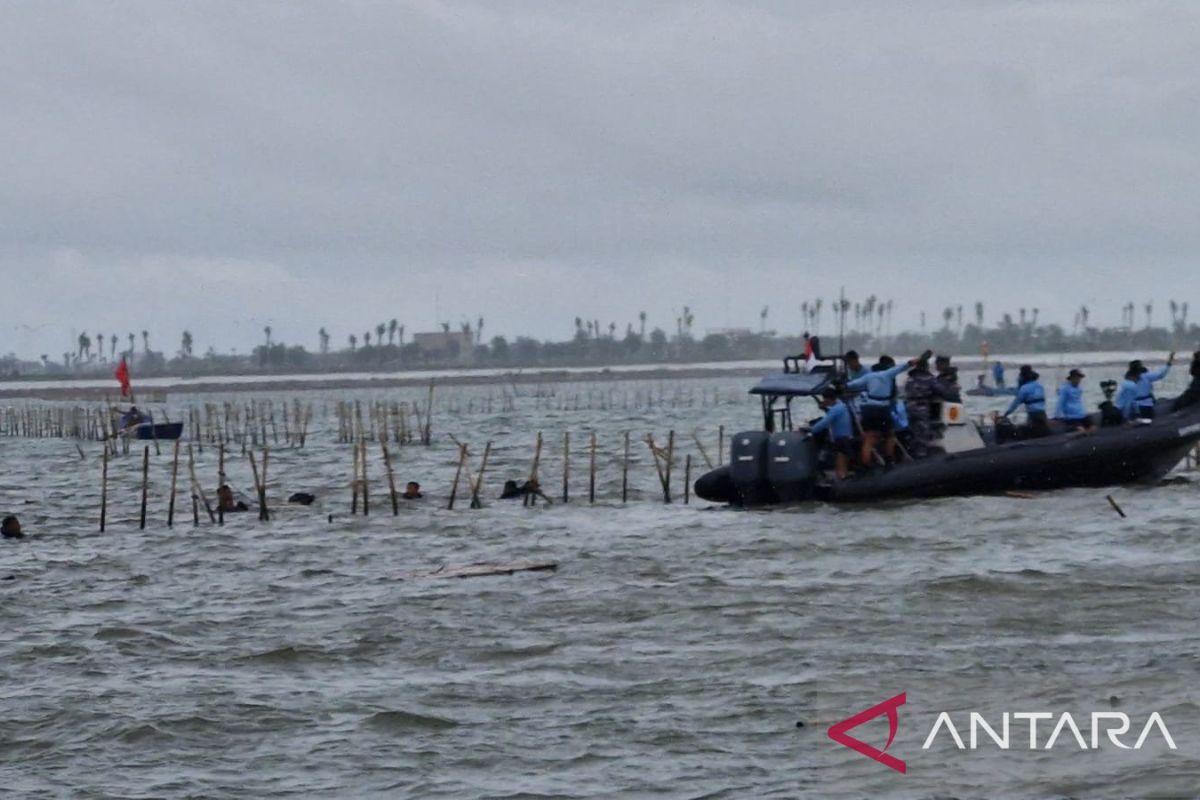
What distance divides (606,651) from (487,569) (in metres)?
6.36

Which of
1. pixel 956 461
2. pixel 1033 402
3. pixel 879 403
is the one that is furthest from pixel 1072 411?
pixel 879 403

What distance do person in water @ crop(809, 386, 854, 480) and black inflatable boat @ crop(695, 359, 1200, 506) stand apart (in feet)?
0.68

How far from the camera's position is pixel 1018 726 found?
1371 cm

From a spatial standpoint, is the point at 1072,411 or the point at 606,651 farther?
the point at 1072,411

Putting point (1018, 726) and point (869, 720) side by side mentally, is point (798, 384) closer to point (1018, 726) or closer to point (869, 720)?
point (869, 720)

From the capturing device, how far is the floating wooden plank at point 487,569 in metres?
23.5

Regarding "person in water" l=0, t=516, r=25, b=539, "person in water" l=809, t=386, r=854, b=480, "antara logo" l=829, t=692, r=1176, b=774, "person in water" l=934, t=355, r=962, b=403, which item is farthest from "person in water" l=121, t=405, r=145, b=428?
"antara logo" l=829, t=692, r=1176, b=774

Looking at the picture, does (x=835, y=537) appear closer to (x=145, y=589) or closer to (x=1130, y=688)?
(x=145, y=589)

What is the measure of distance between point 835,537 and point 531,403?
92111 millimetres

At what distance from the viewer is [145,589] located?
77.8ft

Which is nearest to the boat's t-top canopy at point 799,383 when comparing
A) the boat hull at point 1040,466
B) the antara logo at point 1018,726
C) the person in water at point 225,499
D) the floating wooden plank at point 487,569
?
the boat hull at point 1040,466

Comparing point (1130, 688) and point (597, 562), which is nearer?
point (1130, 688)

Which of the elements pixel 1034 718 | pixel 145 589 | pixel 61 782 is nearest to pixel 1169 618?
pixel 1034 718

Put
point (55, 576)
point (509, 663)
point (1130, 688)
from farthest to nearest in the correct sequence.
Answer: point (55, 576) < point (509, 663) < point (1130, 688)
